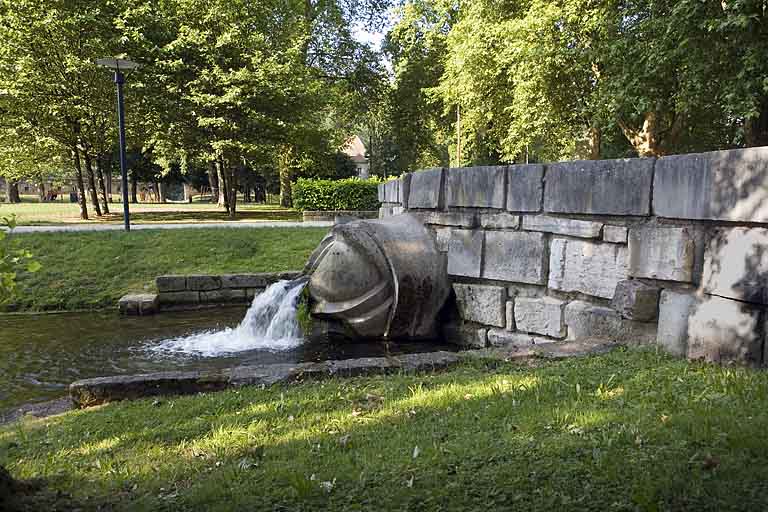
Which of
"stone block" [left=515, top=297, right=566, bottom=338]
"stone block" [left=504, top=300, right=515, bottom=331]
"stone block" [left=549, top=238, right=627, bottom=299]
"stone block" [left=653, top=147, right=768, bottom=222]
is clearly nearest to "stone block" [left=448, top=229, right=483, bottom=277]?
"stone block" [left=504, top=300, right=515, bottom=331]

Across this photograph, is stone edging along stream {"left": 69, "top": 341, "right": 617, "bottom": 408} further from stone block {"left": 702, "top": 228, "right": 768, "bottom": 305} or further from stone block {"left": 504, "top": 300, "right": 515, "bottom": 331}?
stone block {"left": 504, "top": 300, "right": 515, "bottom": 331}

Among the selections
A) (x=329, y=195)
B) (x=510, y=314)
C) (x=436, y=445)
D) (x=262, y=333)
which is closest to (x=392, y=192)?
(x=262, y=333)

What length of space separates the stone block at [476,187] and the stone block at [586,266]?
83 centimetres

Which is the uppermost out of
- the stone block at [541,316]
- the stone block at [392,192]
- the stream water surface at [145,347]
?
the stone block at [392,192]

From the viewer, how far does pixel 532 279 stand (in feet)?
18.6

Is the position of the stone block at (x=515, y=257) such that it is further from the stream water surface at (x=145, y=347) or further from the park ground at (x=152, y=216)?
the park ground at (x=152, y=216)

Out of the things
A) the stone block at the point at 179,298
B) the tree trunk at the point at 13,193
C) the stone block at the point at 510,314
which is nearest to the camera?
the stone block at the point at 510,314

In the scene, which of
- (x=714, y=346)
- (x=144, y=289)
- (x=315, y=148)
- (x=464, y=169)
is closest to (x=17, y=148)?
(x=315, y=148)

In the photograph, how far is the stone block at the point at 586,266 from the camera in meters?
4.84

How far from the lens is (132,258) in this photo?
35.8 ft

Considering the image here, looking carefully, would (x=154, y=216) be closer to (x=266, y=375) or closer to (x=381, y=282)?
(x=381, y=282)

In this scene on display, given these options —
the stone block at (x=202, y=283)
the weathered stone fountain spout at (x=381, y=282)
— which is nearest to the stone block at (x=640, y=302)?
the weathered stone fountain spout at (x=381, y=282)

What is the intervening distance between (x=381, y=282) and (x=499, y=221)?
4.55ft

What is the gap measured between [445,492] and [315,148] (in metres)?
21.6
